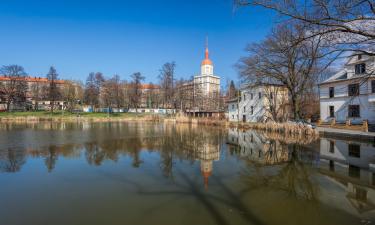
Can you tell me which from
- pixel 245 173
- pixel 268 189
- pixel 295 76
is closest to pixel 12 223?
pixel 268 189

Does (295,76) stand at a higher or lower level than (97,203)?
higher

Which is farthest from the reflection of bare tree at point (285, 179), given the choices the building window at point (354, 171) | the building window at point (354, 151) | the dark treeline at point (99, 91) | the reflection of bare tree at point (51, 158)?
the dark treeline at point (99, 91)

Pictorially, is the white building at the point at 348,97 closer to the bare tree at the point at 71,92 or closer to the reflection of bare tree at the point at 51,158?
the reflection of bare tree at the point at 51,158

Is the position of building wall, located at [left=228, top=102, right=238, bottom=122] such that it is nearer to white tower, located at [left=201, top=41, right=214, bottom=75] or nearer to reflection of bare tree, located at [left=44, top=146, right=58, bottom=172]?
reflection of bare tree, located at [left=44, top=146, right=58, bottom=172]

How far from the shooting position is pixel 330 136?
2084cm

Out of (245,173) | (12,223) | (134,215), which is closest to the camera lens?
(12,223)

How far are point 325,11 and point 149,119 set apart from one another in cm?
4656

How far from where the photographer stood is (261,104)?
3862 centimetres

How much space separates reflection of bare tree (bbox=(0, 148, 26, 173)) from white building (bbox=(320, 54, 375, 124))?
28.4 metres

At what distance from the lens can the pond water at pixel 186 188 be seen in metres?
5.34

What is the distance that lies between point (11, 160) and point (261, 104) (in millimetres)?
35405

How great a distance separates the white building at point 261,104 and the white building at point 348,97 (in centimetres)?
567

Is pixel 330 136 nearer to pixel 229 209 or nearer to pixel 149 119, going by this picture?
pixel 229 209

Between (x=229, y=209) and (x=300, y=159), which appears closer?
(x=229, y=209)
